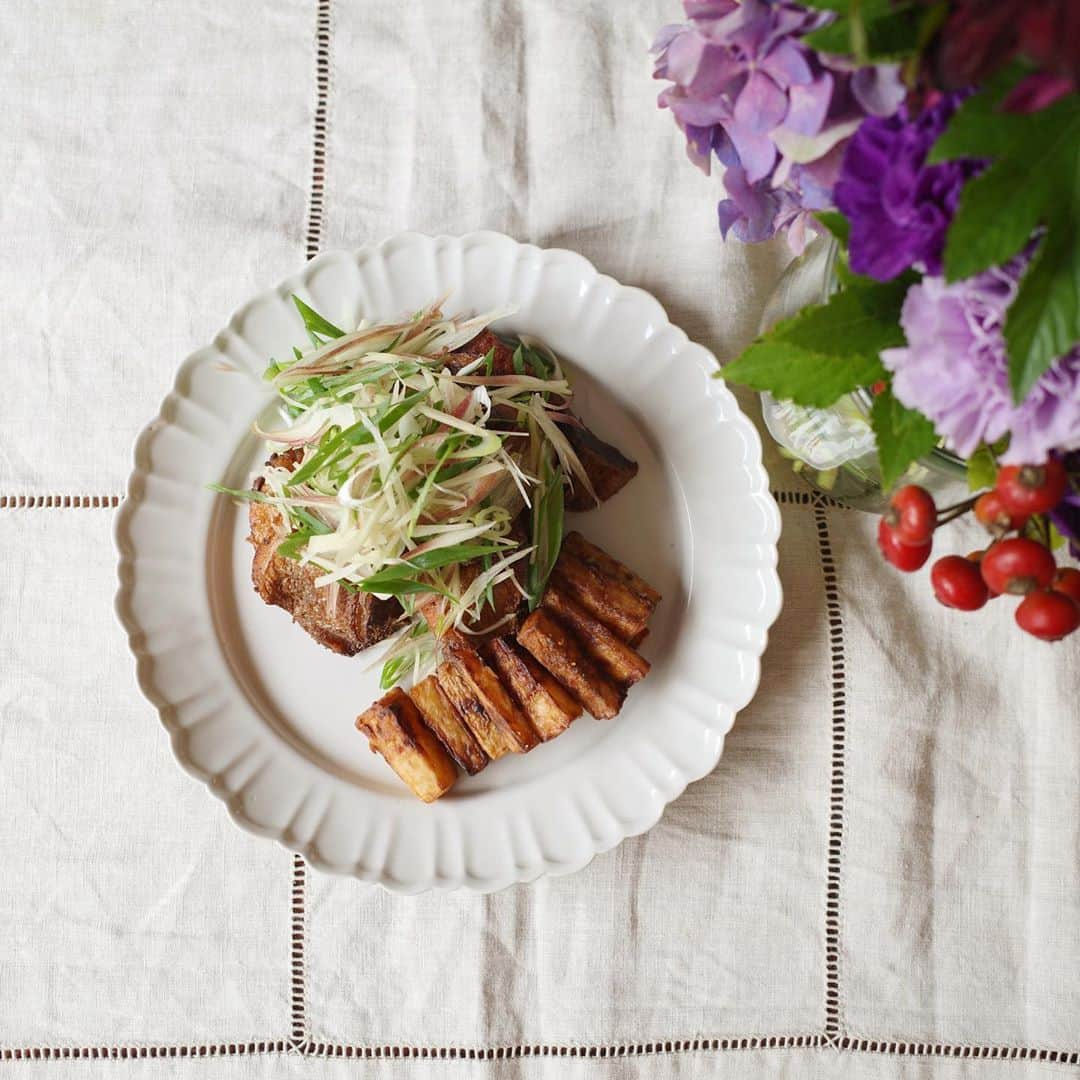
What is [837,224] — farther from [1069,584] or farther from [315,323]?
[315,323]

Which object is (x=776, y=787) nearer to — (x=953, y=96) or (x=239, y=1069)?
(x=239, y=1069)

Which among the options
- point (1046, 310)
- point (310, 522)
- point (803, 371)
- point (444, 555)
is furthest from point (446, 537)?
point (1046, 310)

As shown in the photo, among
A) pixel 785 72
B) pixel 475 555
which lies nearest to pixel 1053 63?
pixel 785 72

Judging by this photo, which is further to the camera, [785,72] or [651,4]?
[651,4]

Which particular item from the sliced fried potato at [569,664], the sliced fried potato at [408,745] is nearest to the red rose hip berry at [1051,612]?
the sliced fried potato at [569,664]

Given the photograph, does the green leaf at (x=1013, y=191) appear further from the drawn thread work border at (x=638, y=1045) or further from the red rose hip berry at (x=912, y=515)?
the drawn thread work border at (x=638, y=1045)

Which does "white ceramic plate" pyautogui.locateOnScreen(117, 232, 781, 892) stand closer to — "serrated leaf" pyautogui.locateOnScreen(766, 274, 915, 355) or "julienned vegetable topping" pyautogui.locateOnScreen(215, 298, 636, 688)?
"julienned vegetable topping" pyautogui.locateOnScreen(215, 298, 636, 688)
